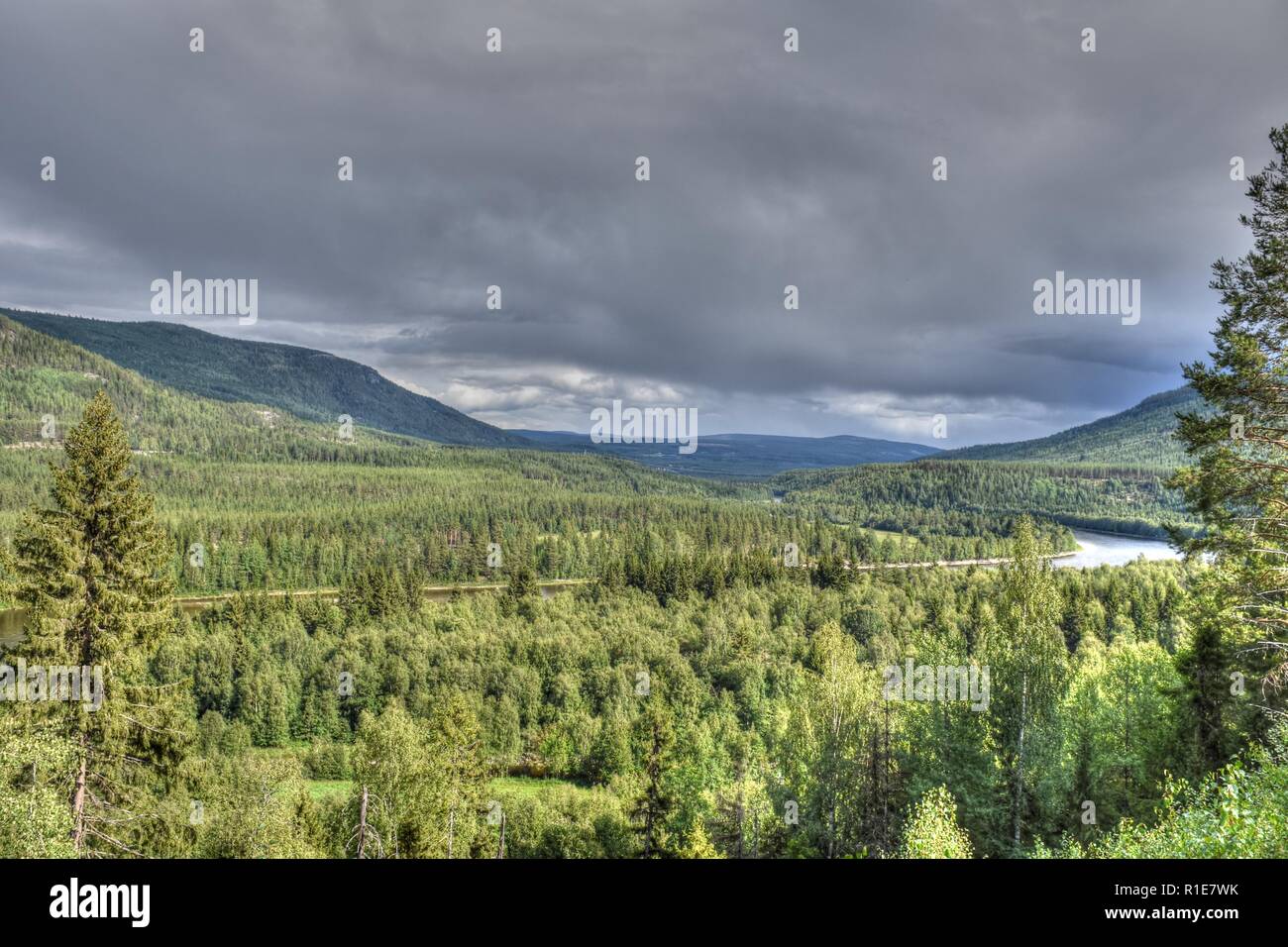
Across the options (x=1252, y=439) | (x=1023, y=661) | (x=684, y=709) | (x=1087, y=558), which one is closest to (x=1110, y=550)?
(x=1087, y=558)

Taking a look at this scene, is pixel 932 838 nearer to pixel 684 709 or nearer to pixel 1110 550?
pixel 684 709

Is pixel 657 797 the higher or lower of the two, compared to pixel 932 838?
lower

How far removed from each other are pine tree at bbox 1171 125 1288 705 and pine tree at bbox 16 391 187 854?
23885mm

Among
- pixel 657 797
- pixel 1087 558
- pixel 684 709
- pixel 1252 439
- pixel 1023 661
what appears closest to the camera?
pixel 1252 439

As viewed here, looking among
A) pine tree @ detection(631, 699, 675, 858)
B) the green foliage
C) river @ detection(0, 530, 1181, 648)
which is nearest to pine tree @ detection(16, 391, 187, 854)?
the green foliage

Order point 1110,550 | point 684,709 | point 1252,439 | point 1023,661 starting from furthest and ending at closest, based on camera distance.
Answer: point 1110,550
point 684,709
point 1023,661
point 1252,439

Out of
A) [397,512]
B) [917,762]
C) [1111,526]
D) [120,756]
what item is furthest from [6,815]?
[1111,526]

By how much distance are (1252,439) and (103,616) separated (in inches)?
1013

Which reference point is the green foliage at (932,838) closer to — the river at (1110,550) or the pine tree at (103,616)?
the pine tree at (103,616)

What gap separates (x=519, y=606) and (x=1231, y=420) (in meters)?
80.8

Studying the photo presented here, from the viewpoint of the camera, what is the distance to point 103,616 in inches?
609

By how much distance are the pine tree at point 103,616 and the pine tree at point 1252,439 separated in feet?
78.4

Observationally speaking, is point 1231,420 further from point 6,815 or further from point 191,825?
point 191,825

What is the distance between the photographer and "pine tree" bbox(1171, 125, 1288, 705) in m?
13.0
